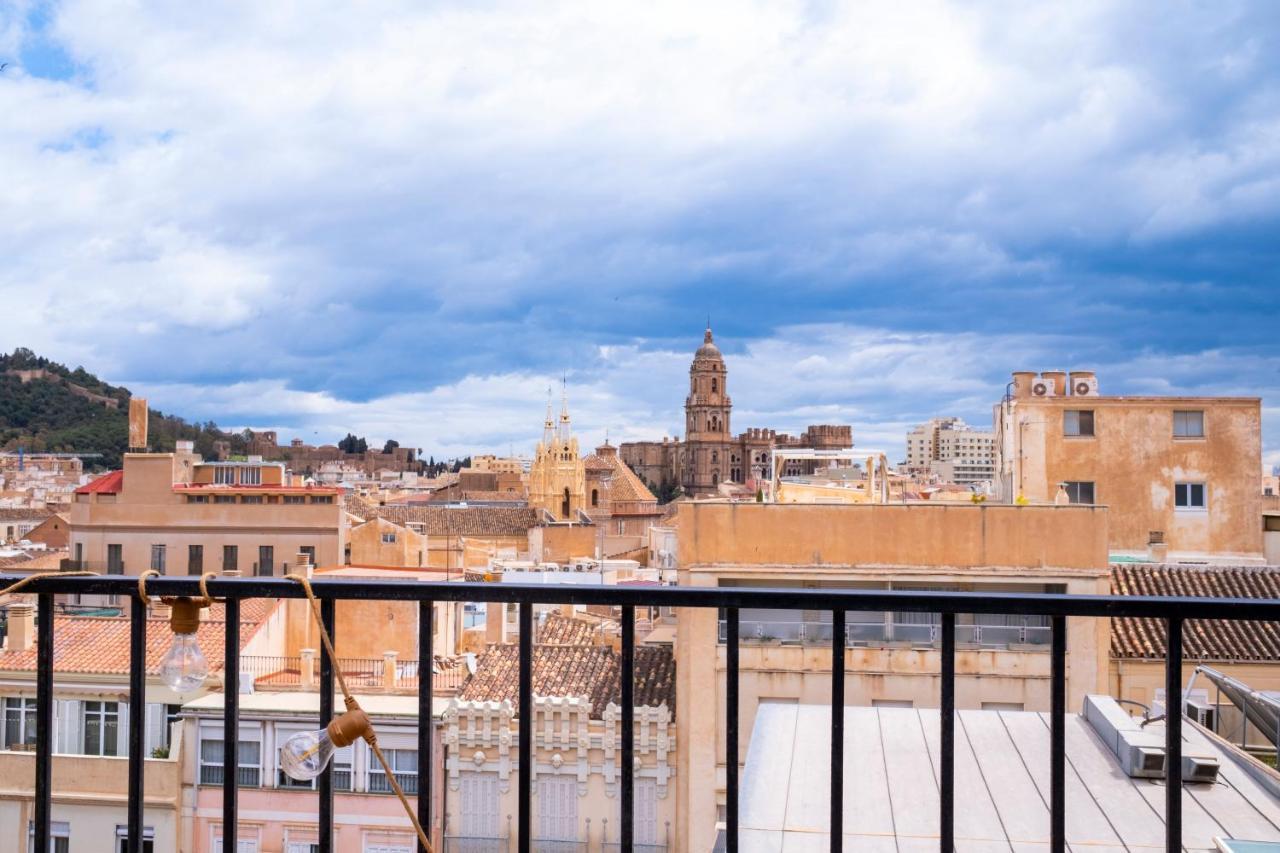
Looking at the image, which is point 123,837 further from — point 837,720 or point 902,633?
point 837,720

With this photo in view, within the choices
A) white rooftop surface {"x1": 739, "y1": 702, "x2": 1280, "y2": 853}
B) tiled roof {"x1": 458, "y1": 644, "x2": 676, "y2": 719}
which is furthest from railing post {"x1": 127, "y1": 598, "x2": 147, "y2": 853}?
tiled roof {"x1": 458, "y1": 644, "x2": 676, "y2": 719}

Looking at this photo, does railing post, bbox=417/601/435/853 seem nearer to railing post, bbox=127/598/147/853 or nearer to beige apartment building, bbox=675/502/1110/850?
railing post, bbox=127/598/147/853

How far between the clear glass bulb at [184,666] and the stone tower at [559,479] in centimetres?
7976

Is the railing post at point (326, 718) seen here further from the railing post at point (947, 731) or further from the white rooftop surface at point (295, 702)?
the white rooftop surface at point (295, 702)

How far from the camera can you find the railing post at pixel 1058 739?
223cm

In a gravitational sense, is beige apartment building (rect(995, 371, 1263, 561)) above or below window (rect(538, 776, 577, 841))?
above

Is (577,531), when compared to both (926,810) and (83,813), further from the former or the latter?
(926,810)


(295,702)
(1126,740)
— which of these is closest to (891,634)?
(295,702)

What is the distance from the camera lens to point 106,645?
19.5m

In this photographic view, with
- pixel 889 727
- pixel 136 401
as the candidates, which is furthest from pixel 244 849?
pixel 136 401

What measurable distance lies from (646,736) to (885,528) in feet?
15.9

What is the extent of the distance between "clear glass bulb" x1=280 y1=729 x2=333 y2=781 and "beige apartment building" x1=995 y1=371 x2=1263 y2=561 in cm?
2667

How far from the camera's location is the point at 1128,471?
27.3m

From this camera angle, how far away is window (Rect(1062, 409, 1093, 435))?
27328mm
